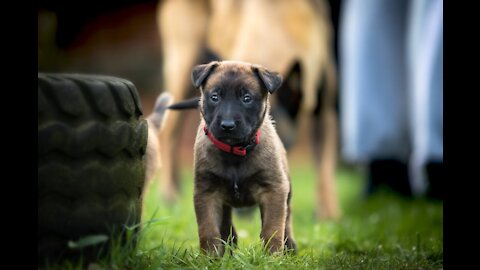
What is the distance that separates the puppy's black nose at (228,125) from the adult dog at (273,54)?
4.71 ft

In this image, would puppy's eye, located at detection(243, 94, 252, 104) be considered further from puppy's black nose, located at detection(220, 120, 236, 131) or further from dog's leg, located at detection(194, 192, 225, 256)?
dog's leg, located at detection(194, 192, 225, 256)

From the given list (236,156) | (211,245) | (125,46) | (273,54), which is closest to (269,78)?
(236,156)

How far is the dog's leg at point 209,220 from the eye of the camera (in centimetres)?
283

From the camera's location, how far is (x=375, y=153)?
24.6 ft

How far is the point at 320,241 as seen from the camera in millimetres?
3822

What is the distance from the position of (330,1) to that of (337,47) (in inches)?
39.0

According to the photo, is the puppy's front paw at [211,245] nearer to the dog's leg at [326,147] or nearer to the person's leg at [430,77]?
the person's leg at [430,77]

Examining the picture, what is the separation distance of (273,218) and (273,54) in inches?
61.8

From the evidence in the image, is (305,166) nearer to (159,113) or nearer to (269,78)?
(159,113)

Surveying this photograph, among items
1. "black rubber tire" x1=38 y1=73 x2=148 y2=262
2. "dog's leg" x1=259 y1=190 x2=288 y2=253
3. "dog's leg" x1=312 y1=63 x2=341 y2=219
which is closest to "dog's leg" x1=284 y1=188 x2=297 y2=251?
"dog's leg" x1=259 y1=190 x2=288 y2=253

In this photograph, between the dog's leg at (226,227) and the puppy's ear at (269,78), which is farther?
the dog's leg at (226,227)

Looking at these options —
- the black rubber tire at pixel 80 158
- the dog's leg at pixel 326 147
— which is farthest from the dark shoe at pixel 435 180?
the black rubber tire at pixel 80 158

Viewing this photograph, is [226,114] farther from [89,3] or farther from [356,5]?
[89,3]
